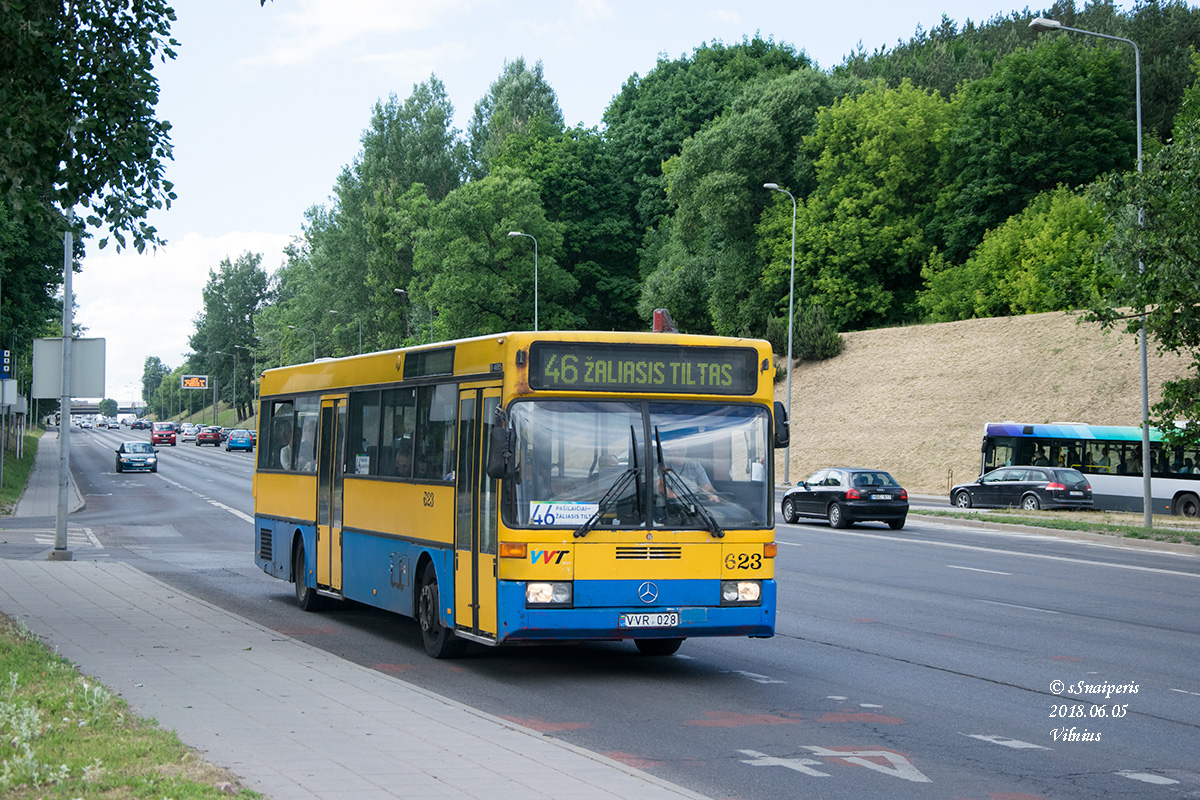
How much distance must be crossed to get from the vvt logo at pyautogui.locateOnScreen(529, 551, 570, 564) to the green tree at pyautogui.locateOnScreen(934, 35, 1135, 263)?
58.5m

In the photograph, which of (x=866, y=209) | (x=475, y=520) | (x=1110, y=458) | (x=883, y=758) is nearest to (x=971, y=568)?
(x=475, y=520)

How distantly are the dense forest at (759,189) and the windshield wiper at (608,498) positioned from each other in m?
41.3

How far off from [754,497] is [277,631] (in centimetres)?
559

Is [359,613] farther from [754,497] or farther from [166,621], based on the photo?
[754,497]

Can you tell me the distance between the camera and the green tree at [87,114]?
40.8ft

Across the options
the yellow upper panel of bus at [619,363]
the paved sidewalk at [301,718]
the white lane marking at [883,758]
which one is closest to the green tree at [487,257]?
the paved sidewalk at [301,718]

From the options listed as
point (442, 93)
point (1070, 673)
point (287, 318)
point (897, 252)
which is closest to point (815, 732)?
point (1070, 673)

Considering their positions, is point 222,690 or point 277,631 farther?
point 277,631

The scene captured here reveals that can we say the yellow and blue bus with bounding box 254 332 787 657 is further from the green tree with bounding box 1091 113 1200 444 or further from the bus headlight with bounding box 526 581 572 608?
the green tree with bounding box 1091 113 1200 444

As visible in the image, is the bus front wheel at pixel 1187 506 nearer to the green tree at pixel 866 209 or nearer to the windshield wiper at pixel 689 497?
the windshield wiper at pixel 689 497

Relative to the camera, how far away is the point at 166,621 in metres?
13.3

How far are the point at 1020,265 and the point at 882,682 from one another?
175 ft

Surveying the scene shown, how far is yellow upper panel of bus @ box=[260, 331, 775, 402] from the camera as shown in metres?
10.6

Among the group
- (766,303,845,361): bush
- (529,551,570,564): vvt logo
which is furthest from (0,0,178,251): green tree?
(766,303,845,361): bush
